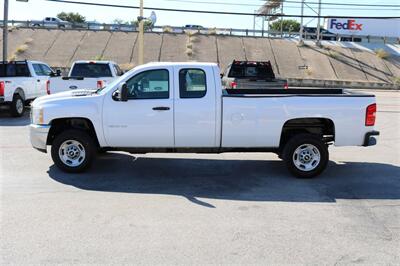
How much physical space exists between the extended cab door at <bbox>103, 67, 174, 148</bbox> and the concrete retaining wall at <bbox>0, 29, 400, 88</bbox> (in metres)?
33.2

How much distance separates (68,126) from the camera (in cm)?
791

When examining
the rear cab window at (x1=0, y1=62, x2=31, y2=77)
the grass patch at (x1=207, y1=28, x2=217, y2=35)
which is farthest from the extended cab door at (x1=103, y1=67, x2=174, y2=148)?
the grass patch at (x1=207, y1=28, x2=217, y2=35)

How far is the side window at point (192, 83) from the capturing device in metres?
7.55

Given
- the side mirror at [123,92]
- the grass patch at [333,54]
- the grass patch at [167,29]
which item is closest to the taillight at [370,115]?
the side mirror at [123,92]

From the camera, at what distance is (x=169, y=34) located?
5078 centimetres

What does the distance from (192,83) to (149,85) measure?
27.6 inches

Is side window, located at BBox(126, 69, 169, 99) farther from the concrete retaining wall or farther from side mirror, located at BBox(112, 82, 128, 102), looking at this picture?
the concrete retaining wall

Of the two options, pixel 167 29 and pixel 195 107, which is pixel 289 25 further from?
pixel 195 107

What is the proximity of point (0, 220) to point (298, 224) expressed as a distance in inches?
138

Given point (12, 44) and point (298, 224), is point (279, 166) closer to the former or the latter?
point (298, 224)

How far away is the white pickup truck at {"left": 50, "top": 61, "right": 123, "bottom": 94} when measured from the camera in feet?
49.2

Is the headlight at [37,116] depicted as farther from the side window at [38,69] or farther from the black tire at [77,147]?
the side window at [38,69]

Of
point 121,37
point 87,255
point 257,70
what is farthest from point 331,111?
point 121,37

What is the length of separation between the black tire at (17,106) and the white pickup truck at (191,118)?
7.96m
